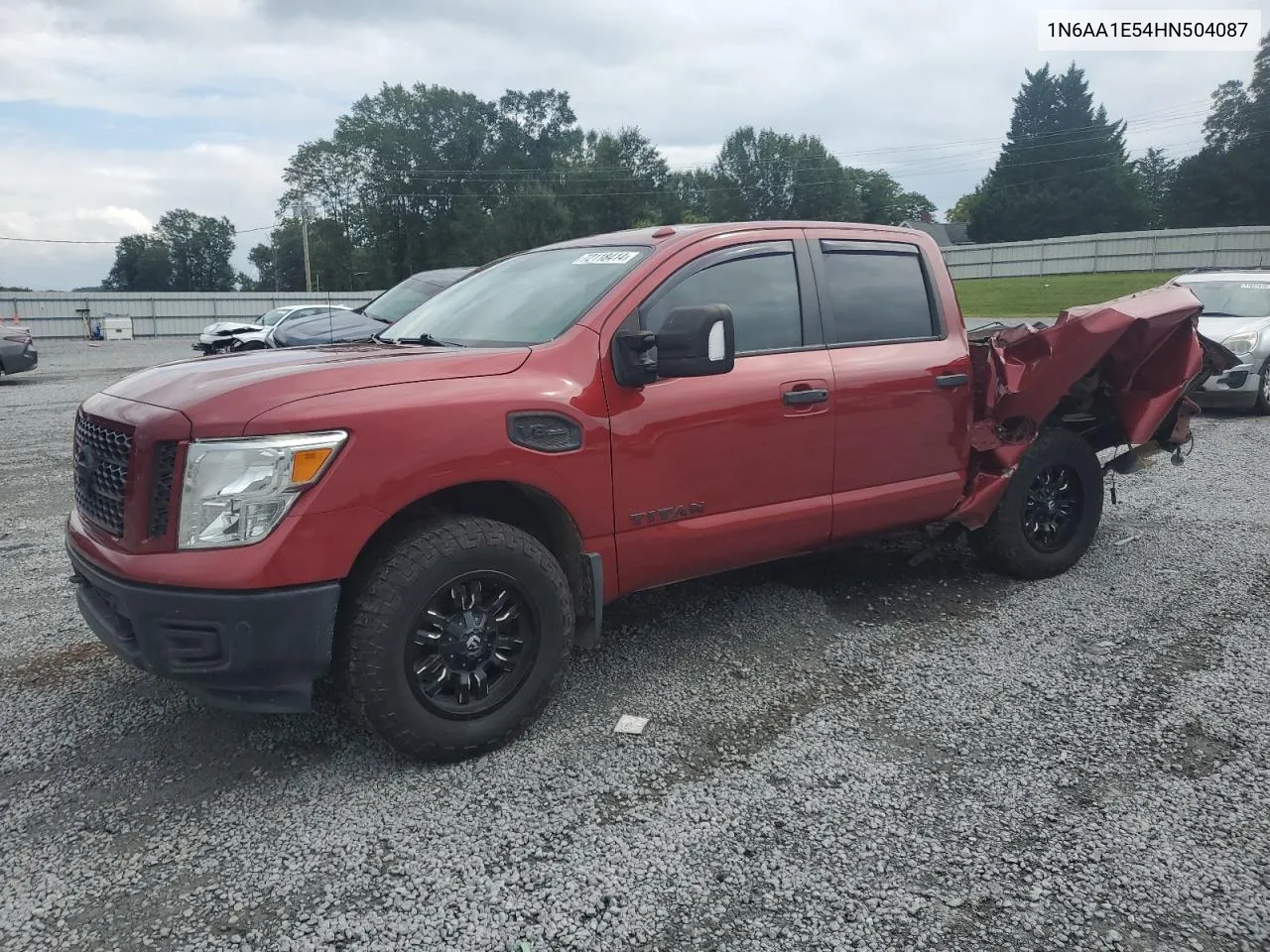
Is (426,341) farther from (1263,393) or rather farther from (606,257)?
(1263,393)

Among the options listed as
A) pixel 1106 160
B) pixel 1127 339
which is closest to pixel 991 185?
pixel 1106 160

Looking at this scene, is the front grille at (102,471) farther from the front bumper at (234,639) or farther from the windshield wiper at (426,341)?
the windshield wiper at (426,341)

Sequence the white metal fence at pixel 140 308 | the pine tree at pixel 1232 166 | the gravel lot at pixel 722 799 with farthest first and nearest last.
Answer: the pine tree at pixel 1232 166
the white metal fence at pixel 140 308
the gravel lot at pixel 722 799

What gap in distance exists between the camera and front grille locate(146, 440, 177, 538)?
2.89 meters

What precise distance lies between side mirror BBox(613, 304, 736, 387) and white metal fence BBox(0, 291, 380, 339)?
1492 inches

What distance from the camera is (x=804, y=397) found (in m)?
4.05

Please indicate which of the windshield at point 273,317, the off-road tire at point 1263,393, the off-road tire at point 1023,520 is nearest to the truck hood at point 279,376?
the off-road tire at point 1023,520

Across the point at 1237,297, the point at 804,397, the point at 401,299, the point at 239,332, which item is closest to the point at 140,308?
the point at 239,332

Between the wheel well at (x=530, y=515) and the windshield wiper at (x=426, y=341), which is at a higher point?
the windshield wiper at (x=426, y=341)

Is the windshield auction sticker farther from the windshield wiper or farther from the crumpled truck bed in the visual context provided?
the crumpled truck bed

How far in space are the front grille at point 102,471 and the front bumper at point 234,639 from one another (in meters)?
0.25

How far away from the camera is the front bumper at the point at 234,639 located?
112 inches

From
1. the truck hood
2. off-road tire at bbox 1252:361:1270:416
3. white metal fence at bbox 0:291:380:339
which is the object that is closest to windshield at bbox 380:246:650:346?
the truck hood

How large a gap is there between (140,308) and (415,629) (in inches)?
1833
